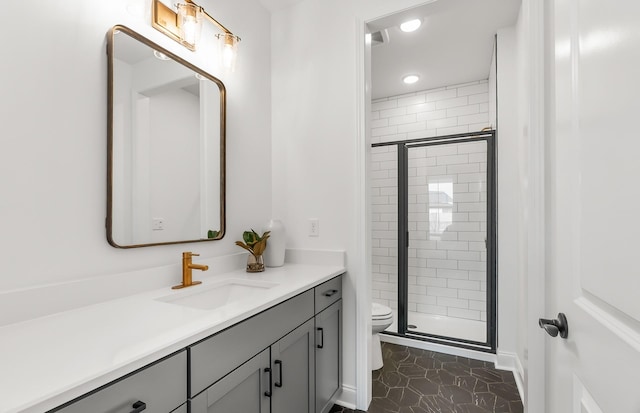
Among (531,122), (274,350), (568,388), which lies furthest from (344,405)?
(531,122)

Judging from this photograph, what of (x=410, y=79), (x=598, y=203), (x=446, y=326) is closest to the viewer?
(x=598, y=203)

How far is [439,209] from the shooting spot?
310cm

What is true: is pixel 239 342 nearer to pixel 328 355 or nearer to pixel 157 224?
pixel 157 224

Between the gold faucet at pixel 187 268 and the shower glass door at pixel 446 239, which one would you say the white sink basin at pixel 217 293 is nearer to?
the gold faucet at pixel 187 268

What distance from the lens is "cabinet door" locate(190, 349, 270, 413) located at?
0.95m

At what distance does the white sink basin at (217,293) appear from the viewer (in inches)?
54.0

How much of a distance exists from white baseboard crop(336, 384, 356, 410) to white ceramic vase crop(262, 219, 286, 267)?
2.82ft

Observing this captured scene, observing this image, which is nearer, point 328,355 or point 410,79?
point 328,355

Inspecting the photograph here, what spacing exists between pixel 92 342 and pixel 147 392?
0.67 feet

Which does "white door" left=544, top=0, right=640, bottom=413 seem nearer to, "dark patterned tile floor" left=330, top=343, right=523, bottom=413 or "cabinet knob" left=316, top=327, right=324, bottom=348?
"cabinet knob" left=316, top=327, right=324, bottom=348

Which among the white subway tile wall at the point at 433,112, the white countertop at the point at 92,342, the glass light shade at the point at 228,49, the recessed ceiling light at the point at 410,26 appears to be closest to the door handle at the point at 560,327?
A: the white countertop at the point at 92,342

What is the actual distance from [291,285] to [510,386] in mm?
1795

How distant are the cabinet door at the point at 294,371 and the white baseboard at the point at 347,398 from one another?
420 mm

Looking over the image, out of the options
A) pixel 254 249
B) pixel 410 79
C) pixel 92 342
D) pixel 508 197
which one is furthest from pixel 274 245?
pixel 410 79
